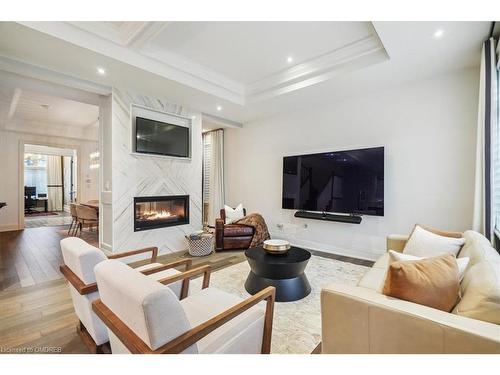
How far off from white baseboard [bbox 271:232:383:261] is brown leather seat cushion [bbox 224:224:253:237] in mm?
857

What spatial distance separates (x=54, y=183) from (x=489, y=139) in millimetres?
14010

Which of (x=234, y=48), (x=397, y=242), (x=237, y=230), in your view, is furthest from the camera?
(x=237, y=230)

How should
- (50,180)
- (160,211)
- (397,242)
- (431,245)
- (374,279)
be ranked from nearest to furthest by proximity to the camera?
(374,279)
(431,245)
(397,242)
(160,211)
(50,180)

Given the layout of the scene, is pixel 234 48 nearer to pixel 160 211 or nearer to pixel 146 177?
pixel 146 177

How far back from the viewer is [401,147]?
3.59 metres

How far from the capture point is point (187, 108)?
182 inches

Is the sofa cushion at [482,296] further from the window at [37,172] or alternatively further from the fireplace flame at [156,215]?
the window at [37,172]

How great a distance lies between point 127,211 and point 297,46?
345cm

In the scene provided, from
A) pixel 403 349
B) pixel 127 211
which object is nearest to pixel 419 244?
pixel 403 349

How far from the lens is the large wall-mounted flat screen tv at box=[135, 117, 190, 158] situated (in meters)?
3.94

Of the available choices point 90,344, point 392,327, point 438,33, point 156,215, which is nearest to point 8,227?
point 156,215

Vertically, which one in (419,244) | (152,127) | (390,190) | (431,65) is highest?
(431,65)
